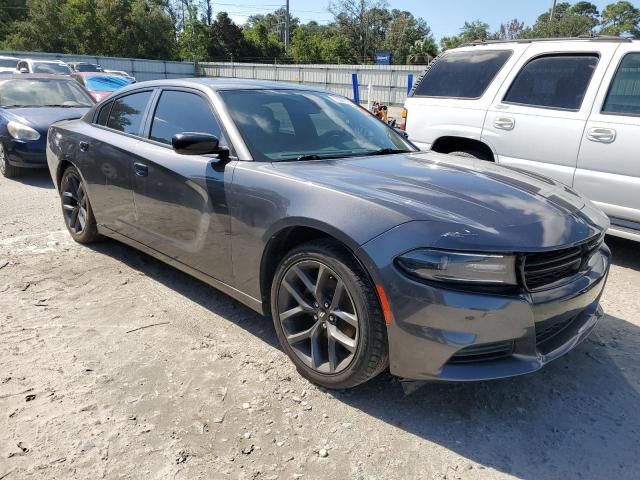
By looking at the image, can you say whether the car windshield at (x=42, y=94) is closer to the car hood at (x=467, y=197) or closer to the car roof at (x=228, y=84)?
the car roof at (x=228, y=84)

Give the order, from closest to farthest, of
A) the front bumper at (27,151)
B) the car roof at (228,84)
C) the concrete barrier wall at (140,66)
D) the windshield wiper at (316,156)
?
the windshield wiper at (316,156), the car roof at (228,84), the front bumper at (27,151), the concrete barrier wall at (140,66)

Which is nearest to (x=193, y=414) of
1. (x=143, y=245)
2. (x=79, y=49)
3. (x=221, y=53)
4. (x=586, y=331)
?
(x=143, y=245)

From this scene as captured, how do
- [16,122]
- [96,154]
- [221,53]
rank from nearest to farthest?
1. [96,154]
2. [16,122]
3. [221,53]

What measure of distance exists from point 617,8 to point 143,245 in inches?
4034

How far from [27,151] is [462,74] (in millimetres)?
6136

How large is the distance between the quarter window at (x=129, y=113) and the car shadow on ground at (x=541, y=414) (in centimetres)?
201

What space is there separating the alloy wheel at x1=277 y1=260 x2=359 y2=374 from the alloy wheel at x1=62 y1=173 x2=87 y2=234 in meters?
2.74

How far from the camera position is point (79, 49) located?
49656mm

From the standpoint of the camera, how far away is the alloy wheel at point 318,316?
2535 mm

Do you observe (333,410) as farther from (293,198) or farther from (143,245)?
(143,245)

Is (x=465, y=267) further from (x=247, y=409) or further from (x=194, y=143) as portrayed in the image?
(x=194, y=143)

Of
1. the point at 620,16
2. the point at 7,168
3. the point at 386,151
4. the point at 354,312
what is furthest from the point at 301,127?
the point at 620,16

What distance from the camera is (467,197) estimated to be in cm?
261

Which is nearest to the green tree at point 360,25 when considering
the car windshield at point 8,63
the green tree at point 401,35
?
the green tree at point 401,35
